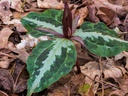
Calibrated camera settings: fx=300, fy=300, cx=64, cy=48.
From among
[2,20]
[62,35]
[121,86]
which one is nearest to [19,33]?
[2,20]

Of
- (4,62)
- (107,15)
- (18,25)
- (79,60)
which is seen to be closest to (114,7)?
(107,15)

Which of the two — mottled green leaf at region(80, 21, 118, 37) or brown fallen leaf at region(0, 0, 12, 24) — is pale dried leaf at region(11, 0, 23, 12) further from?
mottled green leaf at region(80, 21, 118, 37)

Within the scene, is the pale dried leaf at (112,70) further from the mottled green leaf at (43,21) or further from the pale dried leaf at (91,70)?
the mottled green leaf at (43,21)

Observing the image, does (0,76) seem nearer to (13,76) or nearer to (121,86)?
(13,76)

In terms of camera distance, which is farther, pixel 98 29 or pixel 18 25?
pixel 18 25

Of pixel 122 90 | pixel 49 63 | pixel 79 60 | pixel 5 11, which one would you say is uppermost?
pixel 5 11

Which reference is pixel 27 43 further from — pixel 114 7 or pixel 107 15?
pixel 114 7
